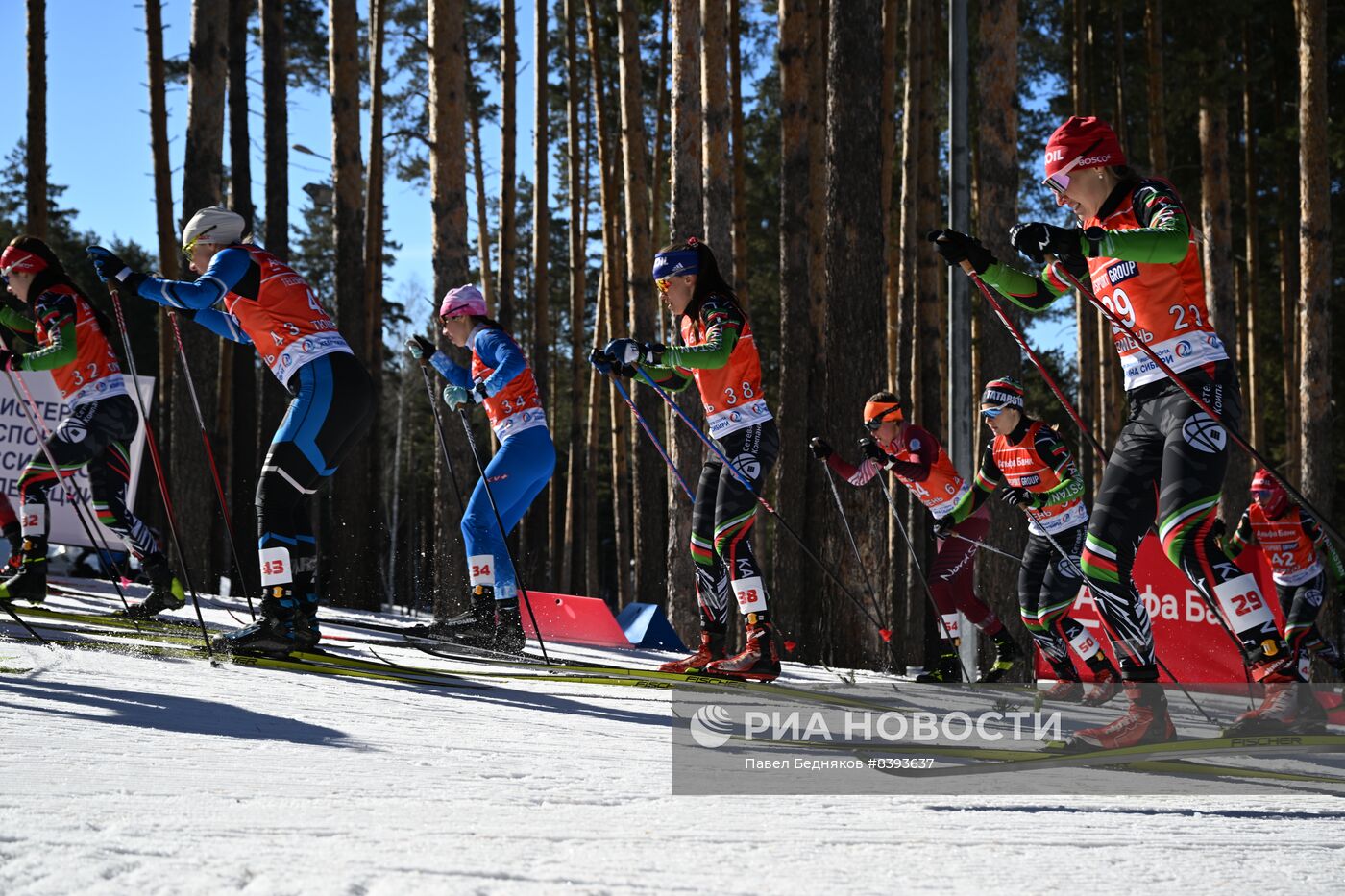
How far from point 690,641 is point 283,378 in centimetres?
642

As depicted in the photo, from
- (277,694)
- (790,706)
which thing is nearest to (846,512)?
(790,706)

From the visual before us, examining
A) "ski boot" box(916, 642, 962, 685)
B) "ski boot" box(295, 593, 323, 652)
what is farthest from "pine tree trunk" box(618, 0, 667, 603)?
"ski boot" box(295, 593, 323, 652)

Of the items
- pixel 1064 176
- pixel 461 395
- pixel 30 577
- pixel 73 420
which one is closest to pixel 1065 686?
pixel 1064 176

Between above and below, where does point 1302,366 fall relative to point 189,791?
above

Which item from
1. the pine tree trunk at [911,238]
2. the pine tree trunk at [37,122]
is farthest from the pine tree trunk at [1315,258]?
the pine tree trunk at [37,122]

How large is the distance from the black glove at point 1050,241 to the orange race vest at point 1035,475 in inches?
111

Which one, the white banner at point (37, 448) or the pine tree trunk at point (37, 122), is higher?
the pine tree trunk at point (37, 122)

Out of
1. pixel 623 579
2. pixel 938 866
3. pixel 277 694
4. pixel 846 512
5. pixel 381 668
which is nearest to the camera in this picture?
pixel 938 866

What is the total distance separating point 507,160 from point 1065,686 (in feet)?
53.0

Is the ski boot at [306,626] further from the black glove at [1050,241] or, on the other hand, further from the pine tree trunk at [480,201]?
the pine tree trunk at [480,201]

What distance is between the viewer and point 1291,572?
8648mm

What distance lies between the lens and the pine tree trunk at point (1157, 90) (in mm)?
19578

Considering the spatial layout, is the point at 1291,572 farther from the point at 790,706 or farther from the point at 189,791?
the point at 189,791

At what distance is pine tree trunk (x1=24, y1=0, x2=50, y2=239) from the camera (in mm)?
14266
